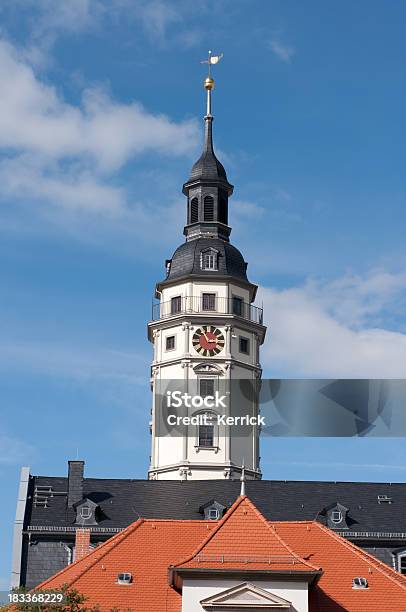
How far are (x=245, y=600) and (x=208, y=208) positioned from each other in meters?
45.7

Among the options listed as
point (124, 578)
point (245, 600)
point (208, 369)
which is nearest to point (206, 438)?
point (208, 369)

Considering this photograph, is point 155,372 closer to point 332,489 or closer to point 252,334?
point 252,334

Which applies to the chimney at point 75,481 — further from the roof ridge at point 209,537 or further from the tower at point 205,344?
the roof ridge at point 209,537

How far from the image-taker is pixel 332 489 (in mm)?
84562

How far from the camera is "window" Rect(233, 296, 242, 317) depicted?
92.8 m

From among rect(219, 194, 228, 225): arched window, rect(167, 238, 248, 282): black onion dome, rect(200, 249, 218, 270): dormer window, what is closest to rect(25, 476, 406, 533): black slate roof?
rect(167, 238, 248, 282): black onion dome

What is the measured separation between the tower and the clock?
64 mm

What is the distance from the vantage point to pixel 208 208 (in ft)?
319

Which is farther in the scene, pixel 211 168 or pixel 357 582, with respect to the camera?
pixel 211 168

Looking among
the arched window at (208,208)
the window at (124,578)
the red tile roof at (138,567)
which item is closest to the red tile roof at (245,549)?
the red tile roof at (138,567)

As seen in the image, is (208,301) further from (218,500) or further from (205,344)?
(218,500)

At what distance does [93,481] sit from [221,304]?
15214 millimetres

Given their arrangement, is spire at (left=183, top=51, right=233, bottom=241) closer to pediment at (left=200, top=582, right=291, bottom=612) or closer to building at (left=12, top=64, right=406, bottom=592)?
building at (left=12, top=64, right=406, bottom=592)

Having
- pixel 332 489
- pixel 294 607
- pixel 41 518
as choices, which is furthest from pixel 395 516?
pixel 294 607
